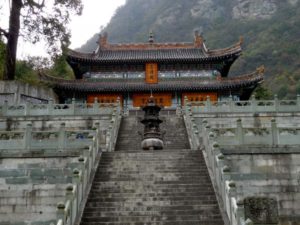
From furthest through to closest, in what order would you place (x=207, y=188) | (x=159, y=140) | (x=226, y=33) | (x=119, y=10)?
(x=119, y=10), (x=226, y=33), (x=159, y=140), (x=207, y=188)

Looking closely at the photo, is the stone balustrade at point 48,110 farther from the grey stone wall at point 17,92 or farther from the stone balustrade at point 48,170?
the stone balustrade at point 48,170

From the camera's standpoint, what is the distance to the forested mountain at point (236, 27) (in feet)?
208

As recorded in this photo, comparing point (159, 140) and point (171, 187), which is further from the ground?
point (159, 140)

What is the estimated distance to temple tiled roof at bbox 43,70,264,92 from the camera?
30.0 m

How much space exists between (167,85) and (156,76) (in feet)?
6.85

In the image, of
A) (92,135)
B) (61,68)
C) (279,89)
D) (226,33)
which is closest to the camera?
(92,135)

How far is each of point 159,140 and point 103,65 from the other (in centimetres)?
1811

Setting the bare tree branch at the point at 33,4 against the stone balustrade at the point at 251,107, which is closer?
the stone balustrade at the point at 251,107

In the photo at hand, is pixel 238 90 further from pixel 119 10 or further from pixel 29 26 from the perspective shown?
pixel 119 10

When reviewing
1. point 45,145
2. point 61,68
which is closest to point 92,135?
point 45,145

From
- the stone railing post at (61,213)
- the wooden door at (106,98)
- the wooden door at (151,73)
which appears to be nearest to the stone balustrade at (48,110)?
the wooden door at (106,98)

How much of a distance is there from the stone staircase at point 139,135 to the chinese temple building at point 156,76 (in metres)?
8.95

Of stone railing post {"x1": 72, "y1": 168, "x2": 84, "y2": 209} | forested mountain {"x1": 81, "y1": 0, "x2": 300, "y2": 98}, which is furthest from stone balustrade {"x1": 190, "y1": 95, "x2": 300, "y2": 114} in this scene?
Answer: forested mountain {"x1": 81, "y1": 0, "x2": 300, "y2": 98}

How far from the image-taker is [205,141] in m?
14.3
